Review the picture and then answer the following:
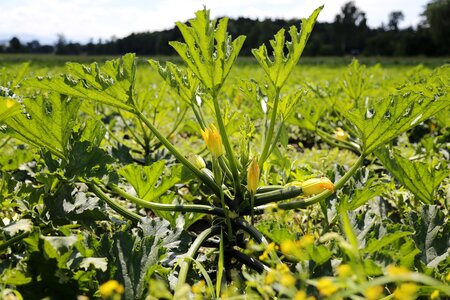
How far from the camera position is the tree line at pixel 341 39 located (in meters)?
46.6

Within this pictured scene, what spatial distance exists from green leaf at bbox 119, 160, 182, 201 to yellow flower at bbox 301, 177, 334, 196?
0.42 meters

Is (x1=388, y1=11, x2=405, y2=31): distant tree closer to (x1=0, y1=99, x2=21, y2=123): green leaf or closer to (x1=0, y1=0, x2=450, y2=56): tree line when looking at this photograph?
(x1=0, y1=0, x2=450, y2=56): tree line

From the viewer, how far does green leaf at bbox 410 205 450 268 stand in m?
1.33

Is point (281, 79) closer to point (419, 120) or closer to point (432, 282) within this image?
point (419, 120)

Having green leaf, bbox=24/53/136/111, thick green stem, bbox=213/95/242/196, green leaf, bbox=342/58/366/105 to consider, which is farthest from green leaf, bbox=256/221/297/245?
green leaf, bbox=342/58/366/105

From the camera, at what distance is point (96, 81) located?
1468mm

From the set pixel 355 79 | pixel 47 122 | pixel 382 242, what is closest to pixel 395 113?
pixel 382 242

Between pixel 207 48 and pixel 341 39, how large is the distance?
64.9 m

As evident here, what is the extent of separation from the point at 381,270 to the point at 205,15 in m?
0.83

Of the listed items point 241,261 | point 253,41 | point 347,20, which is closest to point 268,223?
point 241,261

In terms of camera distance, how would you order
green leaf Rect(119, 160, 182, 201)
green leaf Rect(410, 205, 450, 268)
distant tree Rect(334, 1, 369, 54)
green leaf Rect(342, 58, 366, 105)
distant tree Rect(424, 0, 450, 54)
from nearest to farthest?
green leaf Rect(410, 205, 450, 268)
green leaf Rect(119, 160, 182, 201)
green leaf Rect(342, 58, 366, 105)
distant tree Rect(424, 0, 450, 54)
distant tree Rect(334, 1, 369, 54)

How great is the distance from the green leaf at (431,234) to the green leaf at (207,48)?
737 millimetres

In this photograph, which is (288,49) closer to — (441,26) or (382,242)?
(382,242)

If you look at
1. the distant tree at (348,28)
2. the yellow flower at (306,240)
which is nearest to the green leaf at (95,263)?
the yellow flower at (306,240)
